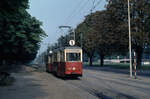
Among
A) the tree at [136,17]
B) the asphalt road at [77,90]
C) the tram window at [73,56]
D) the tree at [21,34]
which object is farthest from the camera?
the tree at [136,17]

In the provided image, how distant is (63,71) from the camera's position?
2869cm

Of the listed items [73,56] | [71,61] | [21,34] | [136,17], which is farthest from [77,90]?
[136,17]

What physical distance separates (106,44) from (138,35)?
359 inches

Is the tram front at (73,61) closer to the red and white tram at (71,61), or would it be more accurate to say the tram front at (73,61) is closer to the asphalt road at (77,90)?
the red and white tram at (71,61)

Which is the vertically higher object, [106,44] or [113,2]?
[113,2]

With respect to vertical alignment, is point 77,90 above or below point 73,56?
below

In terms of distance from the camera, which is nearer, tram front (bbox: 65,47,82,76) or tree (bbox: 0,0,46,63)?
tree (bbox: 0,0,46,63)

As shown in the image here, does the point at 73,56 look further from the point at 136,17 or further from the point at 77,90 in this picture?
the point at 136,17

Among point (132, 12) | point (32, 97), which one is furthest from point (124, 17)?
point (32, 97)

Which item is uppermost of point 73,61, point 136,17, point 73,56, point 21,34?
point 136,17

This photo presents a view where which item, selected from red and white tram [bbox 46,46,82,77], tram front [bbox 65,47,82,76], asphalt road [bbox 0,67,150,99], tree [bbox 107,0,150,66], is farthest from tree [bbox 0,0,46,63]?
tree [bbox 107,0,150,66]

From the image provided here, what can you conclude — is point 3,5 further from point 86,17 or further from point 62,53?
point 86,17

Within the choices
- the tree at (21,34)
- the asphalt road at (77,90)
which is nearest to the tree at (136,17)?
the tree at (21,34)

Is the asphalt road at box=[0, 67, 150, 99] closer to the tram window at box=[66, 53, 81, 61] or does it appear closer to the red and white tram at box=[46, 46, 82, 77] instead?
the red and white tram at box=[46, 46, 82, 77]
